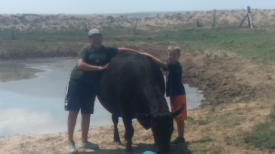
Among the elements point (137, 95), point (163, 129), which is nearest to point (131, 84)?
point (137, 95)

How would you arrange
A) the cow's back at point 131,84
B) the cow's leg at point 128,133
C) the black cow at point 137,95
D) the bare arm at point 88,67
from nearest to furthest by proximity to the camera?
1. the black cow at point 137,95
2. the cow's back at point 131,84
3. the cow's leg at point 128,133
4. the bare arm at point 88,67

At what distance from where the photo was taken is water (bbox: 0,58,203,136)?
14.7 metres

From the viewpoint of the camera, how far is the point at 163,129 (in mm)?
9141

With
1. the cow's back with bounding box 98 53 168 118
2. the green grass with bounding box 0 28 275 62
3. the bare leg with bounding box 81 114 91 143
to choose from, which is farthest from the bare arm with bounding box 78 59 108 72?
the green grass with bounding box 0 28 275 62

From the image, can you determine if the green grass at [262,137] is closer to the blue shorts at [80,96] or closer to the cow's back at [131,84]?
the cow's back at [131,84]

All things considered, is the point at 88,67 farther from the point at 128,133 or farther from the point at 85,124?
the point at 128,133

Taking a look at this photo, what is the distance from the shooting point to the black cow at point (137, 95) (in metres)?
9.17

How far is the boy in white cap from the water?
3.86 m

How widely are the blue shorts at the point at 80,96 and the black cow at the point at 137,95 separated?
7.5 inches

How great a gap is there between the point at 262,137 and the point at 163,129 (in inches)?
71.9

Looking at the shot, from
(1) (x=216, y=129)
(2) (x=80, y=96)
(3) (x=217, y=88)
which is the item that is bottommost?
(3) (x=217, y=88)

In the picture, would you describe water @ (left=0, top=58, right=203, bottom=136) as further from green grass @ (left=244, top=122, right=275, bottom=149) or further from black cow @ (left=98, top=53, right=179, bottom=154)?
green grass @ (left=244, top=122, right=275, bottom=149)

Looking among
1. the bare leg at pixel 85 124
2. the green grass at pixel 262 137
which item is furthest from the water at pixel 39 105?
the green grass at pixel 262 137

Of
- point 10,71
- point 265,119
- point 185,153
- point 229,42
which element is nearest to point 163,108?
point 185,153
